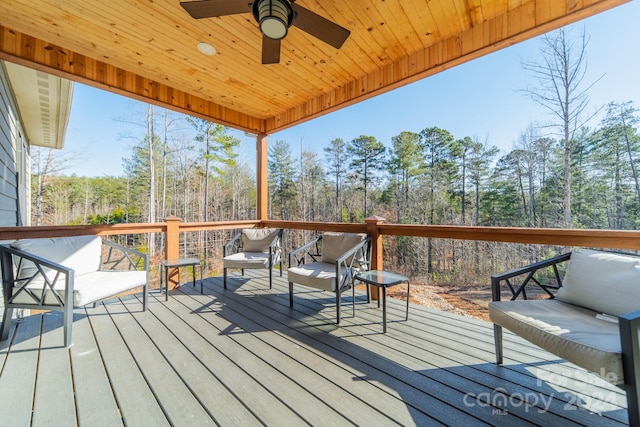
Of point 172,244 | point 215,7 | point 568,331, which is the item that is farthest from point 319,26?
point 172,244

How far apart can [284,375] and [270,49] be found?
2.44 metres

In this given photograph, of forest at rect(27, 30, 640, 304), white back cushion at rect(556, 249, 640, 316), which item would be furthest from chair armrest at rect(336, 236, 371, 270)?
forest at rect(27, 30, 640, 304)

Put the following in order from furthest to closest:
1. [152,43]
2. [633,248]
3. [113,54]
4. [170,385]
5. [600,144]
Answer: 1. [600,144]
2. [113,54]
3. [152,43]
4. [633,248]
5. [170,385]

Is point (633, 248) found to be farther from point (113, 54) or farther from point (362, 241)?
point (113, 54)

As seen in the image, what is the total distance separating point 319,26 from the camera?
1.86 m

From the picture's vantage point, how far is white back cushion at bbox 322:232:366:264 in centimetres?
304

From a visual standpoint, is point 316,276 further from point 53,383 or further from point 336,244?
point 53,383

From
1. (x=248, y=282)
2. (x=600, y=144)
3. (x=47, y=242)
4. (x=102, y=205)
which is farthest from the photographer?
(x=102, y=205)

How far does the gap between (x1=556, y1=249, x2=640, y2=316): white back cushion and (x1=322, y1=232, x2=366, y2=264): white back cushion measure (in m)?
1.75

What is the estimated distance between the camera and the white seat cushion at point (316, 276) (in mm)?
2496

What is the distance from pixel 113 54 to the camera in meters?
2.80

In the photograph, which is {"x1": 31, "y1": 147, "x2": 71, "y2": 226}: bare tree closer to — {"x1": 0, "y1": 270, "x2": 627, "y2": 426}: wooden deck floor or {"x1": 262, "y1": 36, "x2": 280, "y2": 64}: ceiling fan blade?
{"x1": 0, "y1": 270, "x2": 627, "y2": 426}: wooden deck floor

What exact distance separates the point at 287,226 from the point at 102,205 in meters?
11.8

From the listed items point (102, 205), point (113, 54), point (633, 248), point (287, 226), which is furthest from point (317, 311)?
point (102, 205)
